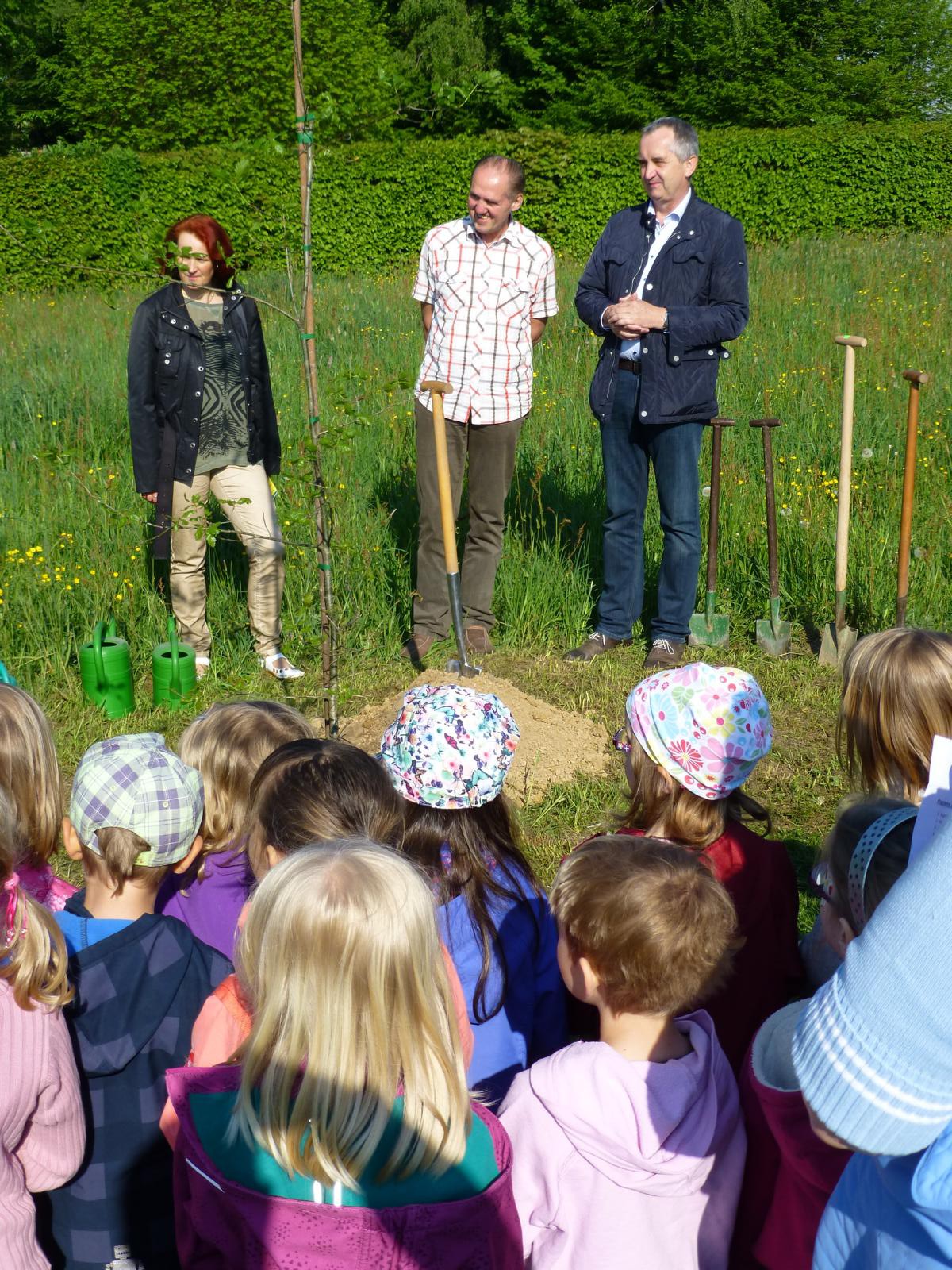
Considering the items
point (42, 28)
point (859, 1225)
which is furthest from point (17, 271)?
point (859, 1225)

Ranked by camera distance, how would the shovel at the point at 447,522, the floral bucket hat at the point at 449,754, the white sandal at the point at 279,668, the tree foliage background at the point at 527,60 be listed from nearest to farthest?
the floral bucket hat at the point at 449,754, the shovel at the point at 447,522, the white sandal at the point at 279,668, the tree foliage background at the point at 527,60

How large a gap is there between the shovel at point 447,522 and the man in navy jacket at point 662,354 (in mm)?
606

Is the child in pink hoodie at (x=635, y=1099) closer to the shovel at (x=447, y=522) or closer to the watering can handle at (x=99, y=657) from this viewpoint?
the shovel at (x=447, y=522)

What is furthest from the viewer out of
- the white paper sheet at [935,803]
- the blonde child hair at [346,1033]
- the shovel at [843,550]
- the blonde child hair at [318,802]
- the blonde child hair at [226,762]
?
the shovel at [843,550]

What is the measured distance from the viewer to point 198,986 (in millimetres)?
1999

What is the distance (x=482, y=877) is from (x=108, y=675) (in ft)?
9.39

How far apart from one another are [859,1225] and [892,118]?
32.2 metres

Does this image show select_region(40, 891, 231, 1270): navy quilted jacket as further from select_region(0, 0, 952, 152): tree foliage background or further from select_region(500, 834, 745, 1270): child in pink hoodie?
select_region(0, 0, 952, 152): tree foliage background

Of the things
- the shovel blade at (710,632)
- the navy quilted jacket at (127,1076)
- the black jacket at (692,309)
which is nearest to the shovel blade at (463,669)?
the shovel blade at (710,632)

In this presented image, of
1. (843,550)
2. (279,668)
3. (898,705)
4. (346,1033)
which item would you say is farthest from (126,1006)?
(843,550)

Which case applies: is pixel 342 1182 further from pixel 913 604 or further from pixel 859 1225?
pixel 913 604

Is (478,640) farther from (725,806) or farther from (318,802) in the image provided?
(318,802)

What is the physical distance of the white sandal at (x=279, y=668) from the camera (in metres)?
5.09

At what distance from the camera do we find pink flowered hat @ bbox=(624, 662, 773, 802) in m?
2.45
